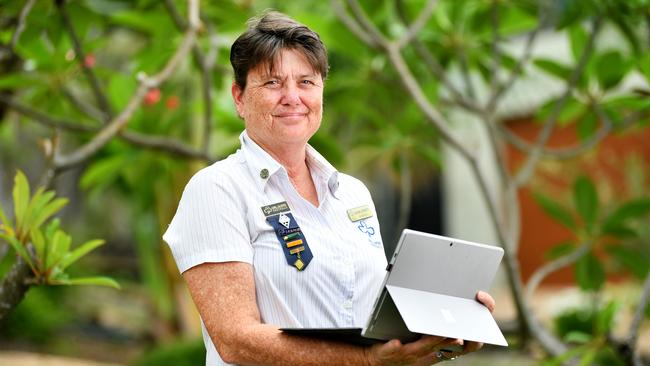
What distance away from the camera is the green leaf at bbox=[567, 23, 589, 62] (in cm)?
562

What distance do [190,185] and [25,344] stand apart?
469 inches

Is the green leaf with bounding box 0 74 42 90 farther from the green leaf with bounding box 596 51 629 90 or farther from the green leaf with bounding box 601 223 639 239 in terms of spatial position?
the green leaf with bounding box 601 223 639 239

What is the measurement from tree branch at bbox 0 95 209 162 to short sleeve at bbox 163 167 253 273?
2662 mm

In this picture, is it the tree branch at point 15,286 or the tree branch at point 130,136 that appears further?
the tree branch at point 130,136

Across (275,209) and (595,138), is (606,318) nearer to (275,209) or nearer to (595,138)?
(595,138)

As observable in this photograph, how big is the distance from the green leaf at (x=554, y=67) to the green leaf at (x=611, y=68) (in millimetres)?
203

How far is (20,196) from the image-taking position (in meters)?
3.24

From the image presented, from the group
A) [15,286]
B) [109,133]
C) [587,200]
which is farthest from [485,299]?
[587,200]

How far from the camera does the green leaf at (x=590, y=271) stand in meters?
5.86

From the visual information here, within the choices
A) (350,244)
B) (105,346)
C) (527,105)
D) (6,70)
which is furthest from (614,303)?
(527,105)

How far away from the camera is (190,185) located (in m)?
2.29

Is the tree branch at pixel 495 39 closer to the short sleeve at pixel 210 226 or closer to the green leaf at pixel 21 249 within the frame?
the green leaf at pixel 21 249

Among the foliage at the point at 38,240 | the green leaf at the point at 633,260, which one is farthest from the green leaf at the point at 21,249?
the green leaf at the point at 633,260

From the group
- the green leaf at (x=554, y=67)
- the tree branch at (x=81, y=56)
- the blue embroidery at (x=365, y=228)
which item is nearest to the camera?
the blue embroidery at (x=365, y=228)
